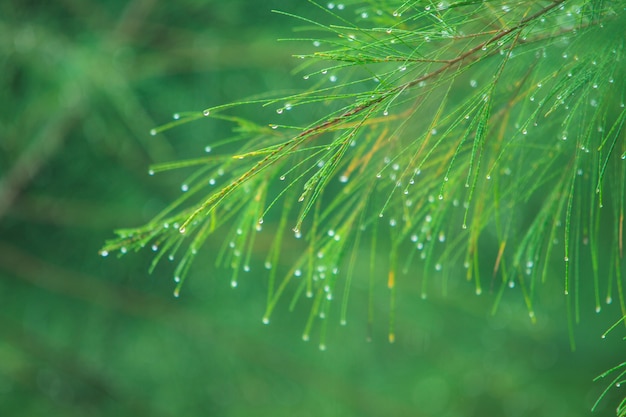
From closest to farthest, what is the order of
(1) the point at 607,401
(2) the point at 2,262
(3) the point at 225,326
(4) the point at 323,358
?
(2) the point at 2,262, (3) the point at 225,326, (4) the point at 323,358, (1) the point at 607,401

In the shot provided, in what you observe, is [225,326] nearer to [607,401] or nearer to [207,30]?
[207,30]

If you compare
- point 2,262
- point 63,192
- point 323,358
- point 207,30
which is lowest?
point 323,358

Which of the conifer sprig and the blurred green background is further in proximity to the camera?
the blurred green background

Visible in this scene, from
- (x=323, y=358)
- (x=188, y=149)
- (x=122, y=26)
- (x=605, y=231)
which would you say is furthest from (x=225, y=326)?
(x=605, y=231)

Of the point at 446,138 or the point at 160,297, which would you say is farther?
the point at 160,297

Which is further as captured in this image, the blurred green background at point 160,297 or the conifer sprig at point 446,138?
the blurred green background at point 160,297

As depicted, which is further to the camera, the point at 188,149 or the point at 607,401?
the point at 607,401

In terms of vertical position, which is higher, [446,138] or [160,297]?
[160,297]

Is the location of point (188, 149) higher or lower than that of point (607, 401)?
higher
